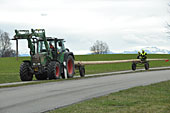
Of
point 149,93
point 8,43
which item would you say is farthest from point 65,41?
point 8,43

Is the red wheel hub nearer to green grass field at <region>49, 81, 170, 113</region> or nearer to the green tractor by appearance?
the green tractor

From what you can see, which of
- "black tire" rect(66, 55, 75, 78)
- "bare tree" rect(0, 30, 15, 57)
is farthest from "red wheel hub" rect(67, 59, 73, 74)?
"bare tree" rect(0, 30, 15, 57)

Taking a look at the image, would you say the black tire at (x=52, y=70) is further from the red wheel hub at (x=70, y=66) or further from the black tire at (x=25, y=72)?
the red wheel hub at (x=70, y=66)

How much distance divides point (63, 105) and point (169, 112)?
319 centimetres

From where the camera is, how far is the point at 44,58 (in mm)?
22078

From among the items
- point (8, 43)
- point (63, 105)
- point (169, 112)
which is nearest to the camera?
point (169, 112)

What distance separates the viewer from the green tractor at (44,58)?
69.9 ft

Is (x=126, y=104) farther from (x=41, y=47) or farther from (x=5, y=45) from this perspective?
(x=5, y=45)

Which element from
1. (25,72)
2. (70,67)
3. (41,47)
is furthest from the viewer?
(70,67)

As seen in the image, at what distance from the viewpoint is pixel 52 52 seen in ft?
75.0

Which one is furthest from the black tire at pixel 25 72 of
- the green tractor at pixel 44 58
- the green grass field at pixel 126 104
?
the green grass field at pixel 126 104

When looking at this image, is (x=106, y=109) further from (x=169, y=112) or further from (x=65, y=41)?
(x=65, y=41)

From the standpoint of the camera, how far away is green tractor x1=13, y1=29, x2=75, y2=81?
21.3 m

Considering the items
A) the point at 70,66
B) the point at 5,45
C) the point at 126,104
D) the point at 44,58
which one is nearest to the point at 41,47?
the point at 44,58
